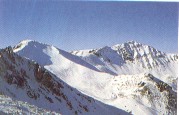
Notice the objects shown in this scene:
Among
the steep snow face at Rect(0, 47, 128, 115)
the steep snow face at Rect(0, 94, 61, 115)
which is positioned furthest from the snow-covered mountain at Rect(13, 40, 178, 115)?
the steep snow face at Rect(0, 94, 61, 115)

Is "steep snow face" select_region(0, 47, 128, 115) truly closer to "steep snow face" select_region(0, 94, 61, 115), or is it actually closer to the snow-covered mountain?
the snow-covered mountain

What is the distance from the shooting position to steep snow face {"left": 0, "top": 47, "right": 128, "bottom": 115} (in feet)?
134

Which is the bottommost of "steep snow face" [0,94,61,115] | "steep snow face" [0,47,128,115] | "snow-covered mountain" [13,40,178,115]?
"steep snow face" [0,94,61,115]

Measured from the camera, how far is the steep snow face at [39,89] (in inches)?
1603

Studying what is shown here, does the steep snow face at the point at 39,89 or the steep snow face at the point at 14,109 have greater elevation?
the steep snow face at the point at 39,89

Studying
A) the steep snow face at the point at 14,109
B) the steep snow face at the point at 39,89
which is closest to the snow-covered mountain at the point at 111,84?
the steep snow face at the point at 39,89

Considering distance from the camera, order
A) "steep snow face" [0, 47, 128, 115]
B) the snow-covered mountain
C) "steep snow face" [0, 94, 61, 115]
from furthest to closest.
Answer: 1. the snow-covered mountain
2. "steep snow face" [0, 47, 128, 115]
3. "steep snow face" [0, 94, 61, 115]

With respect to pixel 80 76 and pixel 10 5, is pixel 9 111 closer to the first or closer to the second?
pixel 10 5

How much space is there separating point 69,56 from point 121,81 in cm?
2403

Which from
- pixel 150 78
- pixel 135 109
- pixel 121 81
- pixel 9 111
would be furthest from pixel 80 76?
pixel 9 111

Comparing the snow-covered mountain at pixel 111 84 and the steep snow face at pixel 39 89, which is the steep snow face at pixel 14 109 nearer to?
the steep snow face at pixel 39 89

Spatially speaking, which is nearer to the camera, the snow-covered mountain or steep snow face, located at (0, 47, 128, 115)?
steep snow face, located at (0, 47, 128, 115)

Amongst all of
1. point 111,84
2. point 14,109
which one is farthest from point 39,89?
point 111,84

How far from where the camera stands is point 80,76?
9275cm
